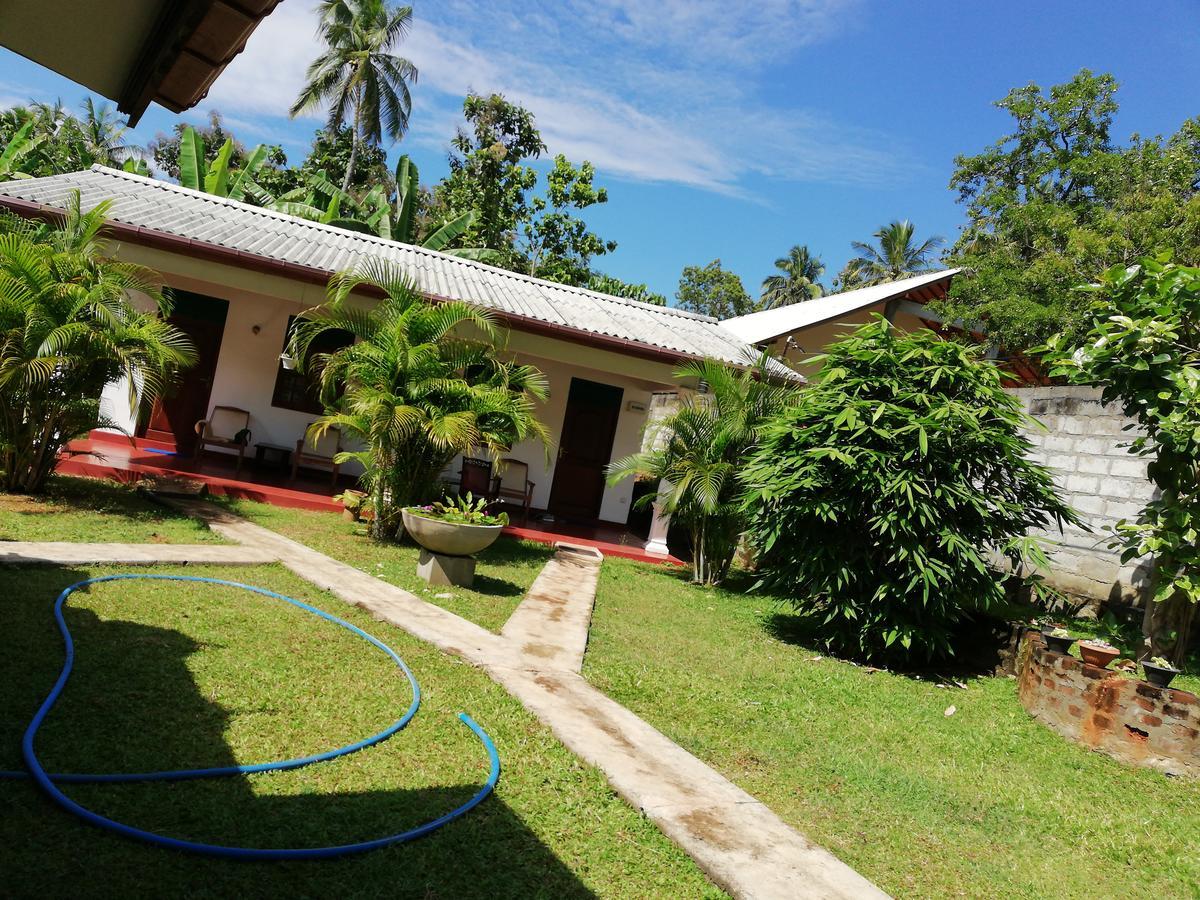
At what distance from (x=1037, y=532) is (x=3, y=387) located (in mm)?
10869

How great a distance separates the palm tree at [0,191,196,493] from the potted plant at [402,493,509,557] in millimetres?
3019

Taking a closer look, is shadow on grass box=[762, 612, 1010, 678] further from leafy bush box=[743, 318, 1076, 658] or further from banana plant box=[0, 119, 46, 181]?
banana plant box=[0, 119, 46, 181]

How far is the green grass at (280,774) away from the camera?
110 inches

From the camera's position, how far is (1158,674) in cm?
550

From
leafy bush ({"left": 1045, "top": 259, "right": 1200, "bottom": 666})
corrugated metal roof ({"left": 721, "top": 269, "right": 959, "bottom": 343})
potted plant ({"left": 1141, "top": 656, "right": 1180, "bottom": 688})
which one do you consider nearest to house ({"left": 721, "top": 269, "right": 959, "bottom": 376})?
corrugated metal roof ({"left": 721, "top": 269, "right": 959, "bottom": 343})

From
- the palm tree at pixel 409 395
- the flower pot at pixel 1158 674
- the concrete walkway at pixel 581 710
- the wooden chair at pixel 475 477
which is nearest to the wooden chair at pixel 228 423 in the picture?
the wooden chair at pixel 475 477

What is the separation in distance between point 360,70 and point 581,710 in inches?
1138

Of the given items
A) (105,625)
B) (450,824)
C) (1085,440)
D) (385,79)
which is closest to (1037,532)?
(1085,440)

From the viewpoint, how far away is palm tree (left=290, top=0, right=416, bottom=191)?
2850 centimetres

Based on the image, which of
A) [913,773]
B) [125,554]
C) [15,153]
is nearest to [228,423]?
[125,554]

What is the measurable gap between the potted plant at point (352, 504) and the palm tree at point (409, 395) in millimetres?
485

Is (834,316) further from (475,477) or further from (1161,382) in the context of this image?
(1161,382)

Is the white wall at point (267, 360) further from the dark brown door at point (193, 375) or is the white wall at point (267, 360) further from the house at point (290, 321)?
the dark brown door at point (193, 375)

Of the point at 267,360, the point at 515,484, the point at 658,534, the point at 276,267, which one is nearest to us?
the point at 276,267
